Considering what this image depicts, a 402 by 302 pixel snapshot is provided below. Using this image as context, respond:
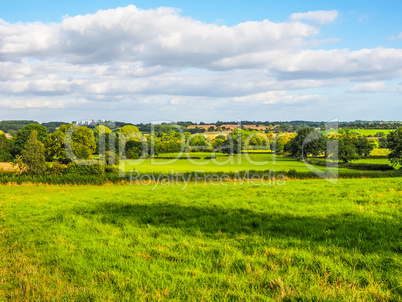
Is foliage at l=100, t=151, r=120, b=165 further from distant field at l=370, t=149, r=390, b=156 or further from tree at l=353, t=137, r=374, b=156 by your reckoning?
distant field at l=370, t=149, r=390, b=156

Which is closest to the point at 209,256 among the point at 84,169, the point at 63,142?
the point at 84,169

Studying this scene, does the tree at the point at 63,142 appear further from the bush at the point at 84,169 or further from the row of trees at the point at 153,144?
the bush at the point at 84,169

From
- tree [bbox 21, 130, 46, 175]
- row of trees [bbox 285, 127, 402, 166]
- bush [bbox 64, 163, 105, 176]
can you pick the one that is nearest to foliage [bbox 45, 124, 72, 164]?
tree [bbox 21, 130, 46, 175]

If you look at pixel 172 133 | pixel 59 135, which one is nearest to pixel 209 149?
pixel 172 133

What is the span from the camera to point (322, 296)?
4.51 metres

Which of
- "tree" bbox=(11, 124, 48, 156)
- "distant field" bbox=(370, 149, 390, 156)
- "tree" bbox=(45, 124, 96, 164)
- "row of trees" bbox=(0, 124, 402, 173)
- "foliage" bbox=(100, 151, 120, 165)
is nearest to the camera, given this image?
"foliage" bbox=(100, 151, 120, 165)

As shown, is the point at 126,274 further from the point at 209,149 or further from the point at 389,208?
the point at 209,149

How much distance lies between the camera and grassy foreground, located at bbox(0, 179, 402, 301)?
4.89 m

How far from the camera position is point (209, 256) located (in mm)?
6656

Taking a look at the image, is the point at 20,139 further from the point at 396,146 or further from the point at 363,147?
the point at 363,147

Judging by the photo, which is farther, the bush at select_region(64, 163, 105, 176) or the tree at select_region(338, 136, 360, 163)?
the tree at select_region(338, 136, 360, 163)

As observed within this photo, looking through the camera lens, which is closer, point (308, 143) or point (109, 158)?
point (109, 158)

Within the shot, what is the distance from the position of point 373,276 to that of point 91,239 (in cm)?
697

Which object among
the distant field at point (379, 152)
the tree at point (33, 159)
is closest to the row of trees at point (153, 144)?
the tree at point (33, 159)
